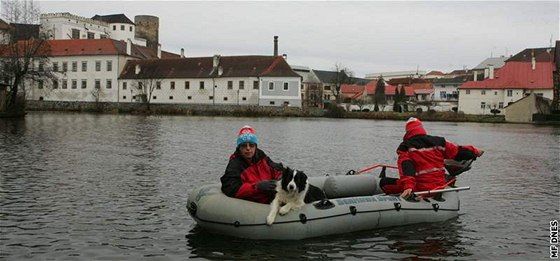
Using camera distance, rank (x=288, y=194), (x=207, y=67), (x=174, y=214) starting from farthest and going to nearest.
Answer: (x=207, y=67)
(x=174, y=214)
(x=288, y=194)

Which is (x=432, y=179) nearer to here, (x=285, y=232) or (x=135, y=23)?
(x=285, y=232)

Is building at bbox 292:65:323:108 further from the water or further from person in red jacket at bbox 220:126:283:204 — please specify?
person in red jacket at bbox 220:126:283:204

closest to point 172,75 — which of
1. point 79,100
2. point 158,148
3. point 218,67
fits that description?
point 218,67

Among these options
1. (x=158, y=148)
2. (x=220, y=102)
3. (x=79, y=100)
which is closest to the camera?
(x=158, y=148)

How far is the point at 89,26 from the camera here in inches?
4291

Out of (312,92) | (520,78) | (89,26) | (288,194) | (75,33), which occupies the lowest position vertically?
(288,194)

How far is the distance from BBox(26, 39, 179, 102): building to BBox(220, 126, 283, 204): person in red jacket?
80.8 meters

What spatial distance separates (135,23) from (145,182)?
112 metres

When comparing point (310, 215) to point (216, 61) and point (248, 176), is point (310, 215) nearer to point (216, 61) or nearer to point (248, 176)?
point (248, 176)

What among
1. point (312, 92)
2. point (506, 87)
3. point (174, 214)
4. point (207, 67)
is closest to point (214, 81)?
point (207, 67)

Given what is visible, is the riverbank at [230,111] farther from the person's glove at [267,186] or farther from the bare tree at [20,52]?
the person's glove at [267,186]

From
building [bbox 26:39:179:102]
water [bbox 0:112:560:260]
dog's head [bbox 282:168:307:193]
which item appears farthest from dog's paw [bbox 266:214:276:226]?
building [bbox 26:39:179:102]

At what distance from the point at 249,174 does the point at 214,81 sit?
74.1 meters

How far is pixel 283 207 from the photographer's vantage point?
8.46m
